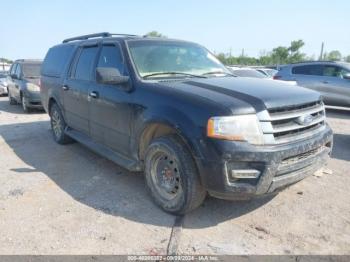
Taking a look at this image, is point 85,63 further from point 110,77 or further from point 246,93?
point 246,93

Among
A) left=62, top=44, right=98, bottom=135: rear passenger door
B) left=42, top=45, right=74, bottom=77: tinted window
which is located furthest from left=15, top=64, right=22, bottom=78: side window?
left=62, top=44, right=98, bottom=135: rear passenger door

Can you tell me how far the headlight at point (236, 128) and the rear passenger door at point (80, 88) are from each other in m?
2.55

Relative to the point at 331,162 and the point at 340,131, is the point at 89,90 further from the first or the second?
the point at 340,131

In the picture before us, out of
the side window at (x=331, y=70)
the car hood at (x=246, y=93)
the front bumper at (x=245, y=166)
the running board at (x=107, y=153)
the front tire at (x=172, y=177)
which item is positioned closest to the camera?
the front bumper at (x=245, y=166)

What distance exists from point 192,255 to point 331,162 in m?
3.53

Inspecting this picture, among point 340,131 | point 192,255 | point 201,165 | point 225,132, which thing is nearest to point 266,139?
point 225,132

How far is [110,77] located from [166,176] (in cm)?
135

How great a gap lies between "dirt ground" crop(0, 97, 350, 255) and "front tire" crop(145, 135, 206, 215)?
0.18 m

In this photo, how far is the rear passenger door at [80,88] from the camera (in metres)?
5.09

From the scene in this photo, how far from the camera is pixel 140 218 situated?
364 cm

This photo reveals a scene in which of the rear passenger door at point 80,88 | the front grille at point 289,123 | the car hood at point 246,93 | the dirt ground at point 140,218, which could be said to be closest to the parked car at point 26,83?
the rear passenger door at point 80,88

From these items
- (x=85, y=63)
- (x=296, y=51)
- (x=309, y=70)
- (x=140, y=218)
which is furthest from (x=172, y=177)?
(x=296, y=51)

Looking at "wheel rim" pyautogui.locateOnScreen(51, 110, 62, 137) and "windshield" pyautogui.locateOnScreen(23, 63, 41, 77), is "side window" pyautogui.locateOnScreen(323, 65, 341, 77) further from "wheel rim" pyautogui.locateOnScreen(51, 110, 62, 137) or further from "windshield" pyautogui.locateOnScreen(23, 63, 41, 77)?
"windshield" pyautogui.locateOnScreen(23, 63, 41, 77)

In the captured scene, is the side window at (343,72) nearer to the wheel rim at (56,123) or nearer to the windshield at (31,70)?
the wheel rim at (56,123)
